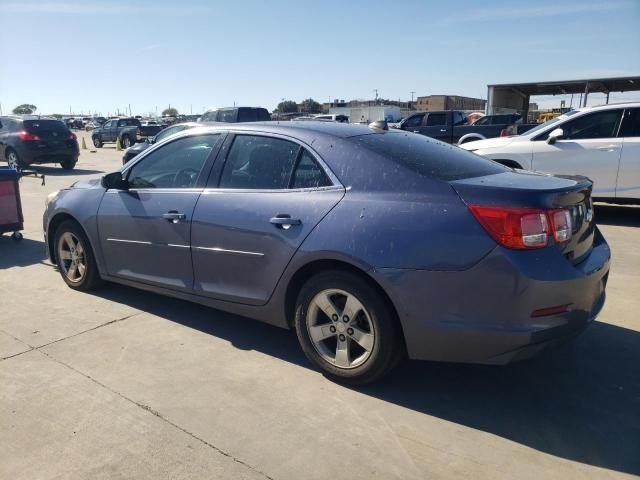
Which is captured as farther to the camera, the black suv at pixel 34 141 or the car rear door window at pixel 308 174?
the black suv at pixel 34 141

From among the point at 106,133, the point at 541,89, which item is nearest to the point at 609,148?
the point at 541,89

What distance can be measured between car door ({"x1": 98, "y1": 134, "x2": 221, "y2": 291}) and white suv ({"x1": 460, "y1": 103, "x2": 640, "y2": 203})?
5.81m

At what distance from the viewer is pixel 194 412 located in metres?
3.04

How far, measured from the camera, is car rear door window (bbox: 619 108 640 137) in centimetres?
780

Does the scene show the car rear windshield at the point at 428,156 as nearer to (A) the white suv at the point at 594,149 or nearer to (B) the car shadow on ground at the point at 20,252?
(B) the car shadow on ground at the point at 20,252

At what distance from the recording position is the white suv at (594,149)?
784 cm

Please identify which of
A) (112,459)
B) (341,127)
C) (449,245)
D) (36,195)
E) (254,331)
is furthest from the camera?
(36,195)

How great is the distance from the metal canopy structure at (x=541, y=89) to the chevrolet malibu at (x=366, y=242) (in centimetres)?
2246

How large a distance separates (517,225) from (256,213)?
5.37 ft

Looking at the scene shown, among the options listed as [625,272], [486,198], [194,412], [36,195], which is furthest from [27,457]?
[36,195]

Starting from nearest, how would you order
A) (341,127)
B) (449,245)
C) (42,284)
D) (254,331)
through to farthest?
(449,245) < (341,127) < (254,331) < (42,284)

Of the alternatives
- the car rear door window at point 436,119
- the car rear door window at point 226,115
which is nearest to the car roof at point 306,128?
the car rear door window at point 226,115

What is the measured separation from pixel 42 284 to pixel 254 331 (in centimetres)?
260

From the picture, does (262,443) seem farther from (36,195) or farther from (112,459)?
(36,195)
